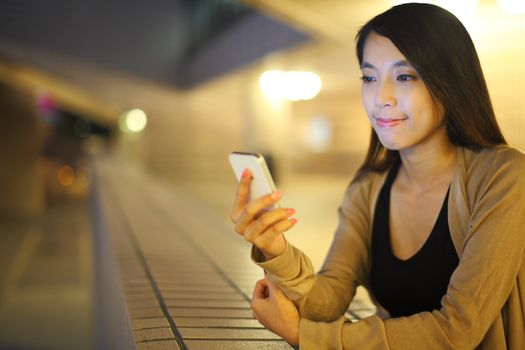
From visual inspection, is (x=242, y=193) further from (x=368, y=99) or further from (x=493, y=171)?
(x=493, y=171)

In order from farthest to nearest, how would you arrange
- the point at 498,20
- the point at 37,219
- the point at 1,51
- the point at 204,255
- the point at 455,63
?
the point at 37,219
the point at 1,51
the point at 498,20
the point at 204,255
the point at 455,63

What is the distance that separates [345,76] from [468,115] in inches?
498

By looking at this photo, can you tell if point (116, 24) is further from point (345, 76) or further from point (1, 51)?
point (345, 76)

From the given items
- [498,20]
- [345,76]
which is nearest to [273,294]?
[498,20]

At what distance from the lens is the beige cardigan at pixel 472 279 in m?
1.33

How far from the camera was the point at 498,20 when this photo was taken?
5.37m

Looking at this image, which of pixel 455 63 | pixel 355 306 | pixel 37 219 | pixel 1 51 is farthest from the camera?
pixel 37 219

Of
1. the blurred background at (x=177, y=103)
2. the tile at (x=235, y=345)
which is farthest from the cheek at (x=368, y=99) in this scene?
the blurred background at (x=177, y=103)

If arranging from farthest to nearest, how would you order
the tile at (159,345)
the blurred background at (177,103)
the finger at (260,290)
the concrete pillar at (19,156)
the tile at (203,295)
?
the concrete pillar at (19,156) < the blurred background at (177,103) < the tile at (203,295) < the finger at (260,290) < the tile at (159,345)

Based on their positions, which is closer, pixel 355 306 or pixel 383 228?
pixel 383 228

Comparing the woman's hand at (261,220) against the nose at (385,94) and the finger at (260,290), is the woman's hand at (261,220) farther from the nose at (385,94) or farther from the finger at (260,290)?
the nose at (385,94)

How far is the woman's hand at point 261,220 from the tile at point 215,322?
443 millimetres

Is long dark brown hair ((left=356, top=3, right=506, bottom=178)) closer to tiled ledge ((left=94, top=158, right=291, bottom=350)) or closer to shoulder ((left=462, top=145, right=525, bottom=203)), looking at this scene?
shoulder ((left=462, top=145, right=525, bottom=203))

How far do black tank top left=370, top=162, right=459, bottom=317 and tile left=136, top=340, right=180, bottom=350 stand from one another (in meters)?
0.58
